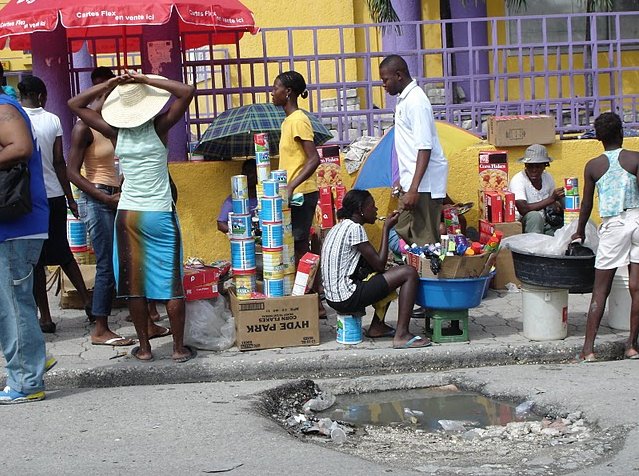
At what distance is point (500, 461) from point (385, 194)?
4.56 meters

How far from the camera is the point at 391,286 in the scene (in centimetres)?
709

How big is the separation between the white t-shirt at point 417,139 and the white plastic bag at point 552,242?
648 mm

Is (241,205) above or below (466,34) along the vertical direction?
below

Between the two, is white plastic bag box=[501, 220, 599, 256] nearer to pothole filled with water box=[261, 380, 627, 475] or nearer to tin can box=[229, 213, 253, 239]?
pothole filled with water box=[261, 380, 627, 475]

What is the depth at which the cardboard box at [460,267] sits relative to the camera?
6984 millimetres

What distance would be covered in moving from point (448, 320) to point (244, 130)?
7.58ft

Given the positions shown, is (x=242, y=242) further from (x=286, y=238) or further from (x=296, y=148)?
(x=296, y=148)

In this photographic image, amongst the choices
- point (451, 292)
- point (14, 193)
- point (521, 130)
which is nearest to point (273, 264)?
point (451, 292)

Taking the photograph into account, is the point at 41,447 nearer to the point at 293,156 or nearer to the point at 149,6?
the point at 293,156

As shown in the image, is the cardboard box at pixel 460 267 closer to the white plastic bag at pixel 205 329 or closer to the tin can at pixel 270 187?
the tin can at pixel 270 187

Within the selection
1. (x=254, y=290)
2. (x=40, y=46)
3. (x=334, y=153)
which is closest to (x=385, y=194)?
(x=334, y=153)

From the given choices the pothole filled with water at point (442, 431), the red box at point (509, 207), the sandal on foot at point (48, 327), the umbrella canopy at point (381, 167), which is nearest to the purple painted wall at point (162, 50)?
the umbrella canopy at point (381, 167)

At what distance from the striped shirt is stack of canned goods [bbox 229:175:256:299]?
571mm

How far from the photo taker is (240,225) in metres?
7.34
